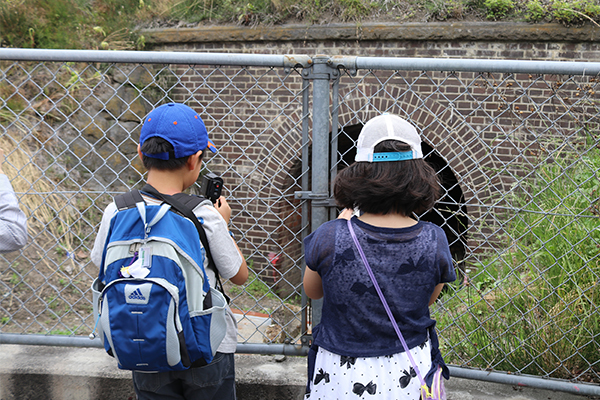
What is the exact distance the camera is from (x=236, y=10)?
641 centimetres

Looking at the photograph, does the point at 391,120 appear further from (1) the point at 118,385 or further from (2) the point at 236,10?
(2) the point at 236,10

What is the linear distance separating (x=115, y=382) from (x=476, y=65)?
220 cm

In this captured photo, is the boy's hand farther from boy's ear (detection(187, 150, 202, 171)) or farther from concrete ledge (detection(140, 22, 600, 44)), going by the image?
concrete ledge (detection(140, 22, 600, 44))

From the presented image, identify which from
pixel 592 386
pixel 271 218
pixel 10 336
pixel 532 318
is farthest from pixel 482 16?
pixel 10 336

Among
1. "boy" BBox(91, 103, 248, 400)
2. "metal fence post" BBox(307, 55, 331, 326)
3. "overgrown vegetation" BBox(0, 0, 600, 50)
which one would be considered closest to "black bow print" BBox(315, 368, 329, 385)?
"boy" BBox(91, 103, 248, 400)

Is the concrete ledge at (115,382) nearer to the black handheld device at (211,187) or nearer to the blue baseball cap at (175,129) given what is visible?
the black handheld device at (211,187)

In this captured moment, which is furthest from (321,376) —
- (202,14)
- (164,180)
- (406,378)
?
(202,14)

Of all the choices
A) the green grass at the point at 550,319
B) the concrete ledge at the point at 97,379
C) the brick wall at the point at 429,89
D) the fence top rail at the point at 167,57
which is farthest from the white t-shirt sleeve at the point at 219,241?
the brick wall at the point at 429,89

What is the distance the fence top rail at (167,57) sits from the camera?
6.06 feet

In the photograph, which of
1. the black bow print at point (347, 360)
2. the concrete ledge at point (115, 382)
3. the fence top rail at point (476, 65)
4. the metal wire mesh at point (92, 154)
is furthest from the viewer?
the metal wire mesh at point (92, 154)

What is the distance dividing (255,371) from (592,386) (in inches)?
60.0

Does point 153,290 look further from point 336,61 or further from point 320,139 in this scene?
point 336,61

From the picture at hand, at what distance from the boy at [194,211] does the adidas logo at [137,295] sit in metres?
0.21

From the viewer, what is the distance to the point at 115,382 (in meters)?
2.30
